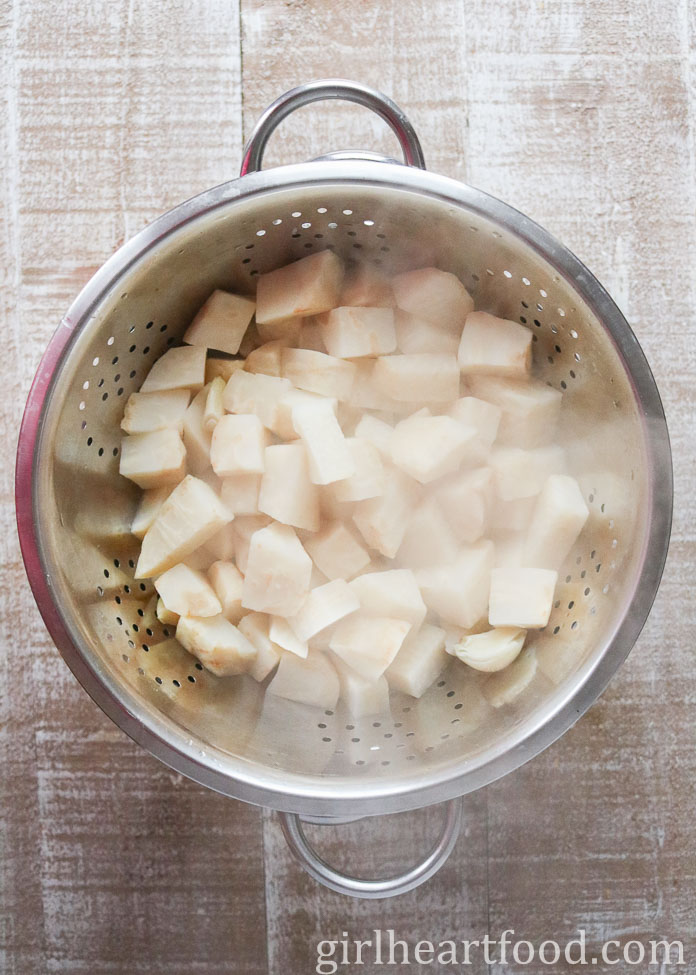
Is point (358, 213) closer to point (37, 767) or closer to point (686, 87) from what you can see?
point (686, 87)

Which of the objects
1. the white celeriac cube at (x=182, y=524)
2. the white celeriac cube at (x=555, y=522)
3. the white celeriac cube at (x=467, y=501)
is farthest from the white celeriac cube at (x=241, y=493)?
the white celeriac cube at (x=555, y=522)

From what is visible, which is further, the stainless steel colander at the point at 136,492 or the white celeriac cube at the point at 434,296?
the white celeriac cube at the point at 434,296

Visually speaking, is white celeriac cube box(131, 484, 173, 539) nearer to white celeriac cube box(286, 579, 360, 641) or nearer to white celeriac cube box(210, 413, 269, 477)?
white celeriac cube box(210, 413, 269, 477)

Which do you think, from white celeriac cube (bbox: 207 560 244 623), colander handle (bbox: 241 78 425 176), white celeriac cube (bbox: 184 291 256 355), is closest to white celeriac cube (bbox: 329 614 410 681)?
white celeriac cube (bbox: 207 560 244 623)

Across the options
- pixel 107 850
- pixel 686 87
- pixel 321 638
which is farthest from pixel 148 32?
pixel 107 850

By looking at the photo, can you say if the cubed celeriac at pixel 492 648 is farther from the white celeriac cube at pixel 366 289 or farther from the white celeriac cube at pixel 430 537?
the white celeriac cube at pixel 366 289

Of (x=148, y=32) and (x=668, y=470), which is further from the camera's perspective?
(x=148, y=32)
